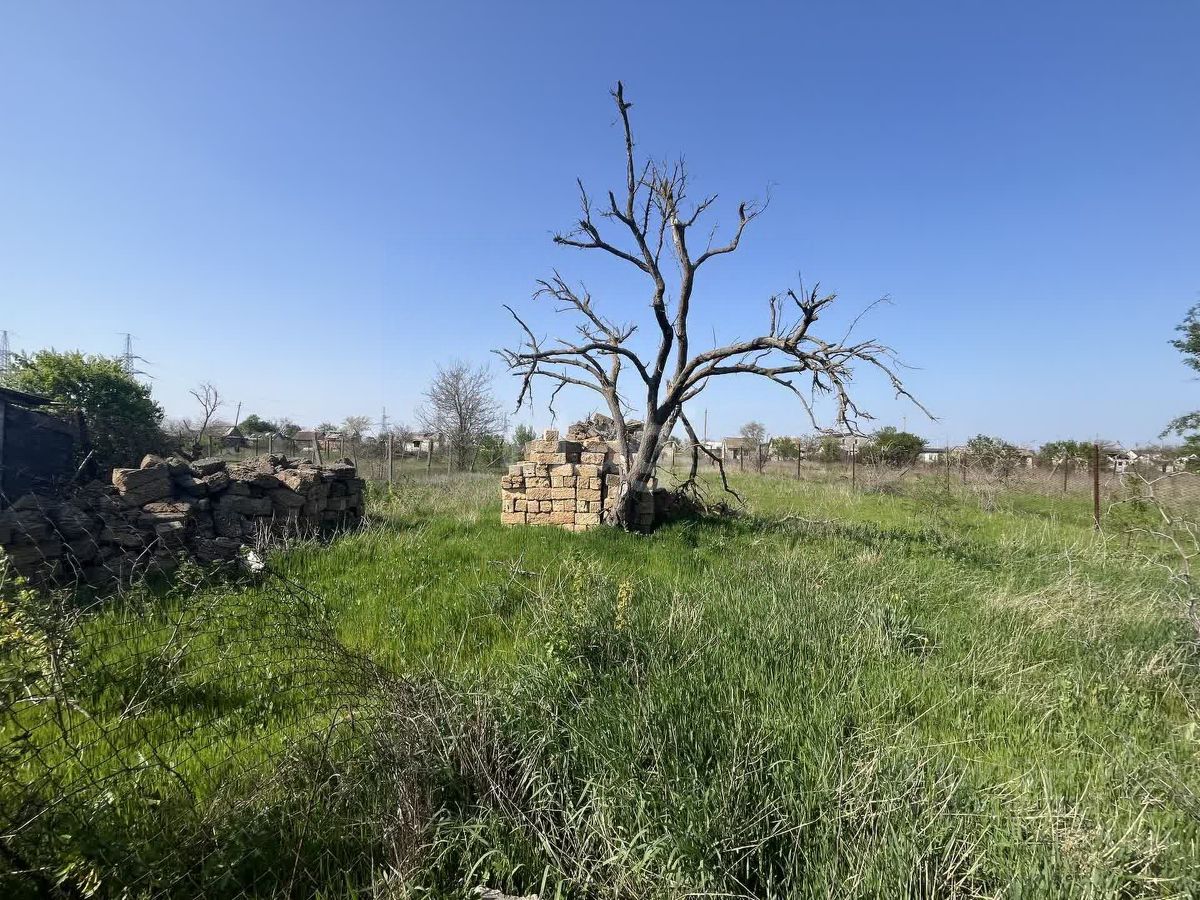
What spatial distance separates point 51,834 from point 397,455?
2760 cm

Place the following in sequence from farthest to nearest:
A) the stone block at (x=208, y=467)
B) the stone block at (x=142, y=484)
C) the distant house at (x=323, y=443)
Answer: the distant house at (x=323, y=443)
the stone block at (x=208, y=467)
the stone block at (x=142, y=484)

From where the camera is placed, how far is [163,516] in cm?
715

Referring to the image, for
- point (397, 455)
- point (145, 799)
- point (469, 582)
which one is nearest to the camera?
point (145, 799)

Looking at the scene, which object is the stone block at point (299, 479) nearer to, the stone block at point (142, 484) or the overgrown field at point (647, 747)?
the stone block at point (142, 484)

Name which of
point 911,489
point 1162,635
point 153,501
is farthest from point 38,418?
point 911,489

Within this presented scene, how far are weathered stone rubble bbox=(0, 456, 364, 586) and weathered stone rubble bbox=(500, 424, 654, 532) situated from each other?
3.10 m

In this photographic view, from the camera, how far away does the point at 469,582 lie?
246 inches

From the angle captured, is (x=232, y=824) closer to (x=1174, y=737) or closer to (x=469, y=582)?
(x=469, y=582)

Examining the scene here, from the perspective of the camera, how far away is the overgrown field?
2.13 meters

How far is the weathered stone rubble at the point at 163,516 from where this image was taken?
19.5 ft

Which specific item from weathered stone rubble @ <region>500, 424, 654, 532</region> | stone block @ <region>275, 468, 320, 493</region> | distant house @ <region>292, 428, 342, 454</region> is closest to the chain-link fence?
weathered stone rubble @ <region>500, 424, 654, 532</region>

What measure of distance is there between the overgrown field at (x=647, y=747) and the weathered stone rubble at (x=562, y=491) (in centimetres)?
412

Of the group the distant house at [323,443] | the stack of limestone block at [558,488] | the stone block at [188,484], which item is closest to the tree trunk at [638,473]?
the stack of limestone block at [558,488]

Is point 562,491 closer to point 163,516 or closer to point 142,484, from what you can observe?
point 163,516
